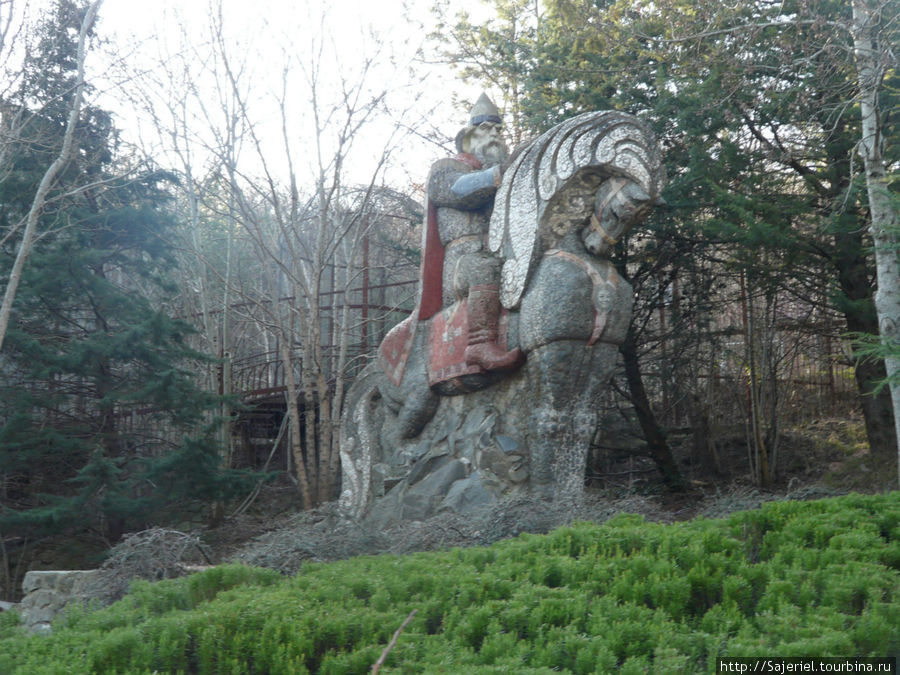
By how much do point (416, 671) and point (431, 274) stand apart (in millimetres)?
4566

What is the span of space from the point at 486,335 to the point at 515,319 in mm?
272

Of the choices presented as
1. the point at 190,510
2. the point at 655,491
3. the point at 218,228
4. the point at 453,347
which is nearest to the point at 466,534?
the point at 453,347

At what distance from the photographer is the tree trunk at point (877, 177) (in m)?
6.73

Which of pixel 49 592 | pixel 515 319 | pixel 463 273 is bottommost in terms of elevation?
pixel 49 592

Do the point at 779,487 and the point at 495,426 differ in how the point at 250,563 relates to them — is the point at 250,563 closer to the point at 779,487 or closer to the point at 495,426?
the point at 495,426

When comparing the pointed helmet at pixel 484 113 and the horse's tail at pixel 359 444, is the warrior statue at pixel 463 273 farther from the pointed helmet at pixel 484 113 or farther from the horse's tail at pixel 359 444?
the horse's tail at pixel 359 444

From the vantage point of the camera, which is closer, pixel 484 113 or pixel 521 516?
pixel 521 516

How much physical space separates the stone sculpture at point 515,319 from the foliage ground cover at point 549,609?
66.7 inches

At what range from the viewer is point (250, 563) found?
18.4 ft

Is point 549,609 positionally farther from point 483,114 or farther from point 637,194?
point 483,114

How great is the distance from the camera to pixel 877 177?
7102 millimetres

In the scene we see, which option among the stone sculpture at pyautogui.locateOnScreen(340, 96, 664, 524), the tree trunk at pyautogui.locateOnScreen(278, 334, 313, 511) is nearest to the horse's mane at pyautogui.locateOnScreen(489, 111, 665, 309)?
the stone sculpture at pyautogui.locateOnScreen(340, 96, 664, 524)

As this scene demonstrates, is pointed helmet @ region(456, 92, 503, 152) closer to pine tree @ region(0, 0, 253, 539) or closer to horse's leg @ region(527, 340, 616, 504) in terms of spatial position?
A: horse's leg @ region(527, 340, 616, 504)

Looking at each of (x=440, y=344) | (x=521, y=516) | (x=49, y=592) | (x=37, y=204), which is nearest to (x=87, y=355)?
(x=37, y=204)
